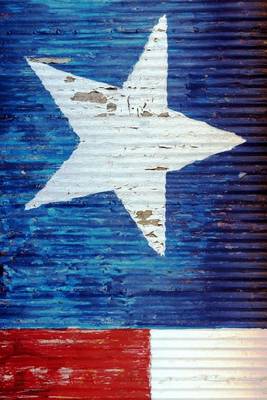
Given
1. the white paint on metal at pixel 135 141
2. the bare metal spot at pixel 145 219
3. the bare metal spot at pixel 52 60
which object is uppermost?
the bare metal spot at pixel 52 60

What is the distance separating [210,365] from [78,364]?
74 cm

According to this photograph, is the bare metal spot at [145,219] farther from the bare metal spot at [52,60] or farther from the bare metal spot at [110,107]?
the bare metal spot at [52,60]

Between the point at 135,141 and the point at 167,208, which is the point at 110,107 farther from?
the point at 167,208

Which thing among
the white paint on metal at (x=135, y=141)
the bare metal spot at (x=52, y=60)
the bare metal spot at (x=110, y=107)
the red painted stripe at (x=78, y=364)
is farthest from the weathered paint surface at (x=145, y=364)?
the bare metal spot at (x=52, y=60)

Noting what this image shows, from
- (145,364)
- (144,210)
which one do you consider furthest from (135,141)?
(145,364)

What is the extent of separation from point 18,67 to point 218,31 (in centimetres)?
114

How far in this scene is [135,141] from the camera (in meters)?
2.51

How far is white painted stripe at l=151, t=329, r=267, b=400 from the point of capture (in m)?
2.47

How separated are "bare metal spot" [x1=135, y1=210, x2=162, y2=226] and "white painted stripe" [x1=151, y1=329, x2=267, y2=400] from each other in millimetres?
609

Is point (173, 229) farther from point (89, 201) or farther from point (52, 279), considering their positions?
point (52, 279)

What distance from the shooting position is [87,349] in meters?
2.50

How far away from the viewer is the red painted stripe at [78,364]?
2.49 metres

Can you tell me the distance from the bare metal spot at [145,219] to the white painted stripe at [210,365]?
24.0 inches

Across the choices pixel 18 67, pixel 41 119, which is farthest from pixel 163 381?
pixel 18 67
